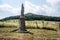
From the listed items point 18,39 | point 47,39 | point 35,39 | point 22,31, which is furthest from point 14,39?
point 22,31

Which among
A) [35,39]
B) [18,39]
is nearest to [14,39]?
[18,39]

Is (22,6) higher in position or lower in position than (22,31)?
higher

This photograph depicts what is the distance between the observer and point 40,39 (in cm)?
3747

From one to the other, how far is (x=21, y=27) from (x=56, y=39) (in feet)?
44.2

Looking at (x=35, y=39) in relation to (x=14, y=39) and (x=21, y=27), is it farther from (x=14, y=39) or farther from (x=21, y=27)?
(x=21, y=27)

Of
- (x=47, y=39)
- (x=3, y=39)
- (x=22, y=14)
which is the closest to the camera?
(x=3, y=39)

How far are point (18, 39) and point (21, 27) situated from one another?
548 inches

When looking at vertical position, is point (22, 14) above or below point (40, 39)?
above

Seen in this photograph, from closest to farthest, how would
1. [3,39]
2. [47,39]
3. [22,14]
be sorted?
[3,39] → [47,39] → [22,14]

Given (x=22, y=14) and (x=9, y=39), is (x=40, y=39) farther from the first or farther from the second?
(x=22, y=14)

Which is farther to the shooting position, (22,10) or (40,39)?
(22,10)

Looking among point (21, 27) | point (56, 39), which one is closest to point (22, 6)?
point (21, 27)

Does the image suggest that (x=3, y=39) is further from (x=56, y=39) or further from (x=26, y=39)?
(x=56, y=39)

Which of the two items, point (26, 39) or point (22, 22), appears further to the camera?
point (22, 22)
